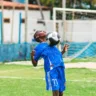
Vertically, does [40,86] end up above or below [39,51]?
below

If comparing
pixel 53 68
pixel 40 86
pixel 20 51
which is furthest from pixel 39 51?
pixel 20 51

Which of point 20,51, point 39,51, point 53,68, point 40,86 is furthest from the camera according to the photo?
point 20,51

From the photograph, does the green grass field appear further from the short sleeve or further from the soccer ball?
the soccer ball

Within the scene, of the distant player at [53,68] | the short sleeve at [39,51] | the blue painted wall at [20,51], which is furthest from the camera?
the blue painted wall at [20,51]

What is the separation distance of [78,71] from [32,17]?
67.6ft

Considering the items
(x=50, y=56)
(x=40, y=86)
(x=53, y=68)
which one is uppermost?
(x=50, y=56)

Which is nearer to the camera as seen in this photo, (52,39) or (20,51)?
(52,39)

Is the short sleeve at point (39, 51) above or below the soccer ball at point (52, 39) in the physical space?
below

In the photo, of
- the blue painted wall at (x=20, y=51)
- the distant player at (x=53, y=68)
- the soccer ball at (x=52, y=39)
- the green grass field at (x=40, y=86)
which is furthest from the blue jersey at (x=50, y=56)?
the blue painted wall at (x=20, y=51)

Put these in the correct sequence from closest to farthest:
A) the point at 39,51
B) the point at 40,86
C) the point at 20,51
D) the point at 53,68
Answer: the point at 53,68 < the point at 39,51 < the point at 40,86 < the point at 20,51

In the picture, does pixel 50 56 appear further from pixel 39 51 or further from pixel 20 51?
pixel 20 51

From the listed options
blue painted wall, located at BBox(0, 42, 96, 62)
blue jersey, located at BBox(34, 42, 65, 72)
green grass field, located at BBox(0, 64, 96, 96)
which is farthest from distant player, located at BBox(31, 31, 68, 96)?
blue painted wall, located at BBox(0, 42, 96, 62)

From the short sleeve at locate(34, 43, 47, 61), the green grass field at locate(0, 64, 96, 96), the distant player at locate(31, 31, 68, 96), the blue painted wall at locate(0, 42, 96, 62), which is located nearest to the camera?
the distant player at locate(31, 31, 68, 96)

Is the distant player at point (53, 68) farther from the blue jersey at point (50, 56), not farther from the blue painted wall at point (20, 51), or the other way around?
the blue painted wall at point (20, 51)
